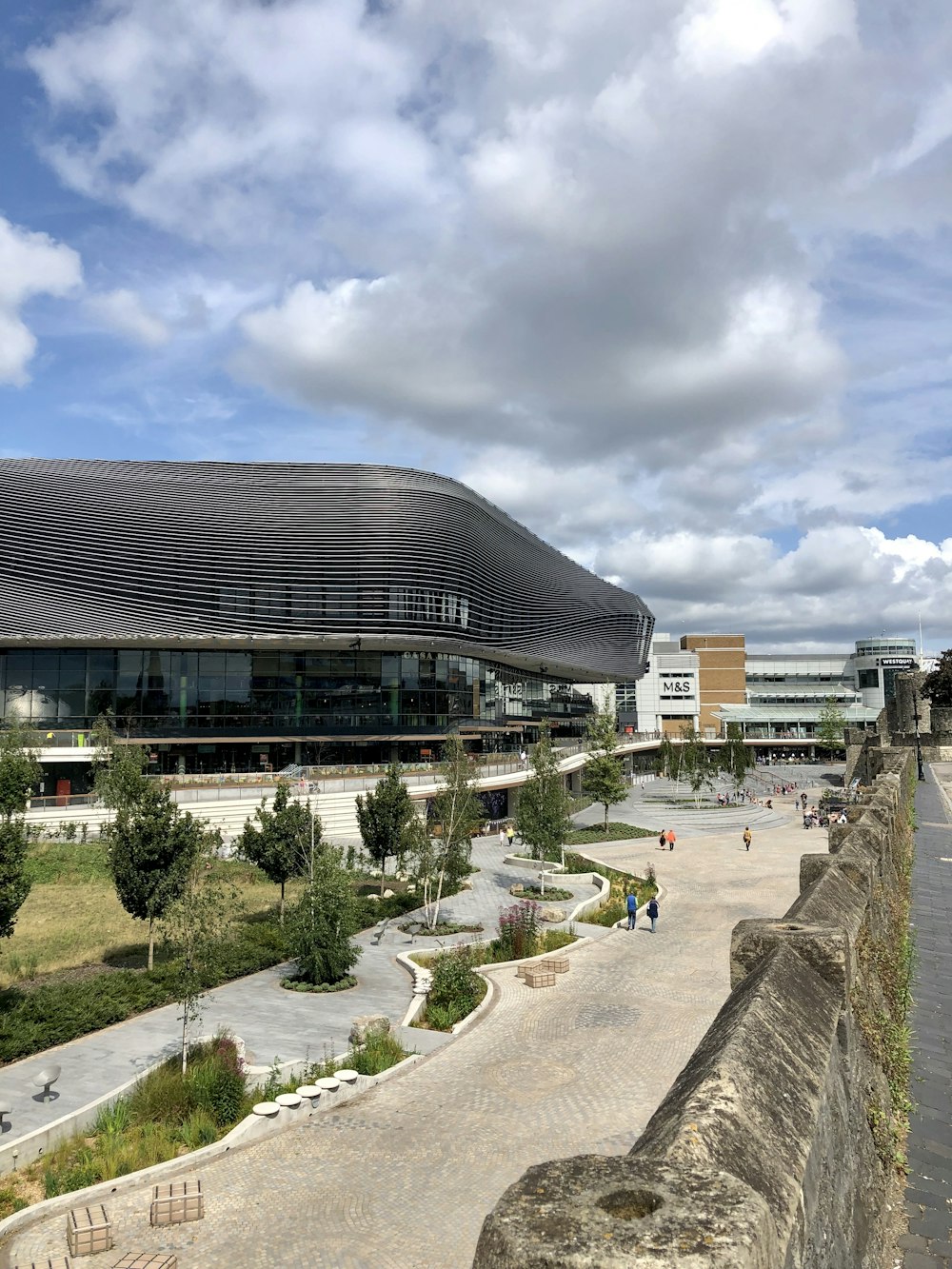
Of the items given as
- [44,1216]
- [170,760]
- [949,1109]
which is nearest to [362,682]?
[170,760]

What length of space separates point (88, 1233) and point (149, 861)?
11238mm

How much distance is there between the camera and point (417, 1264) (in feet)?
27.5

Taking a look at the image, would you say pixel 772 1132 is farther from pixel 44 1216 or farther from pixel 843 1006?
pixel 44 1216

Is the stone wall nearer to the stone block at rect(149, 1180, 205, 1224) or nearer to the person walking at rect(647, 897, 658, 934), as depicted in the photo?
the stone block at rect(149, 1180, 205, 1224)

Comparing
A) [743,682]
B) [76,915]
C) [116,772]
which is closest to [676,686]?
[743,682]

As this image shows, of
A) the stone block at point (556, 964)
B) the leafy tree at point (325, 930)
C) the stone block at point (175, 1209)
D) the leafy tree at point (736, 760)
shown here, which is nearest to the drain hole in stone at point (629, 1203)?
the stone block at point (175, 1209)

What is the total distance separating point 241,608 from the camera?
205 ft

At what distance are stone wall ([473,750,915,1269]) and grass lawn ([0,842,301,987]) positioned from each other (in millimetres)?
18323

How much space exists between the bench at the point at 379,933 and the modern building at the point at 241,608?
37319 millimetres

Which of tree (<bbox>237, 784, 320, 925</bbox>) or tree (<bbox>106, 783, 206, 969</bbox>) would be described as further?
tree (<bbox>237, 784, 320, 925</bbox>)

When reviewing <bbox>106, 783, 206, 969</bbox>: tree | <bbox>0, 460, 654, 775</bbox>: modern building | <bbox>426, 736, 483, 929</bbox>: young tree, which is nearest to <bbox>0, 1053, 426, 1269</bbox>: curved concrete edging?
<bbox>106, 783, 206, 969</bbox>: tree

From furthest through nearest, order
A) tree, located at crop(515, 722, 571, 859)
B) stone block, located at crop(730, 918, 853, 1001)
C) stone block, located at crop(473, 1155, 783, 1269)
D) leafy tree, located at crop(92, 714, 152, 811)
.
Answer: tree, located at crop(515, 722, 571, 859)
leafy tree, located at crop(92, 714, 152, 811)
stone block, located at crop(730, 918, 853, 1001)
stone block, located at crop(473, 1155, 783, 1269)

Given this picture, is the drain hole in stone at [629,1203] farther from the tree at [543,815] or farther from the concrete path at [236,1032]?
the tree at [543,815]

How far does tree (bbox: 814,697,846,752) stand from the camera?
98812 mm
